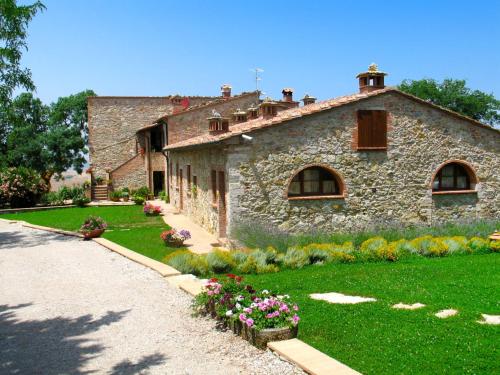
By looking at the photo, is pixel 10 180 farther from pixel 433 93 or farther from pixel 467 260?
pixel 433 93

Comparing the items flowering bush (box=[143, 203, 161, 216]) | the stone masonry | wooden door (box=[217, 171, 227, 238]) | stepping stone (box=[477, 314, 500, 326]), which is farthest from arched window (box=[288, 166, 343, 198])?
flowering bush (box=[143, 203, 161, 216])

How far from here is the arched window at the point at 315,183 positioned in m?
14.0

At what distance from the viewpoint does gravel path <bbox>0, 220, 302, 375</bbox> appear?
5.50 meters

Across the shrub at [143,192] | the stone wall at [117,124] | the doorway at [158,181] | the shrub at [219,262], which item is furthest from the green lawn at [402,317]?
the stone wall at [117,124]

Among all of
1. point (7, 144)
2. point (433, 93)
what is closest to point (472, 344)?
point (7, 144)

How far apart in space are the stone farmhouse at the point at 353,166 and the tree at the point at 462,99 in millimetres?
34108

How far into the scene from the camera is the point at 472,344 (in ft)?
18.5

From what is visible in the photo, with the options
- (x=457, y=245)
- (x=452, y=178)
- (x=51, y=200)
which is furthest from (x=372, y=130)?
(x=51, y=200)

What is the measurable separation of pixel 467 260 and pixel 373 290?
4.39 m

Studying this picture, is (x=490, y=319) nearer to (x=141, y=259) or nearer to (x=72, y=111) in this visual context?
(x=141, y=259)

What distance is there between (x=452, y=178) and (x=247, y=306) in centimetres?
1161

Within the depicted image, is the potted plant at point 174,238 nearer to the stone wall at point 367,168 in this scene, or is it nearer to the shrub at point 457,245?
the stone wall at point 367,168

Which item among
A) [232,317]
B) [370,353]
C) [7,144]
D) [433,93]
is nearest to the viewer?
[370,353]

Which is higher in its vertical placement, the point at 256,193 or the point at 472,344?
the point at 256,193
